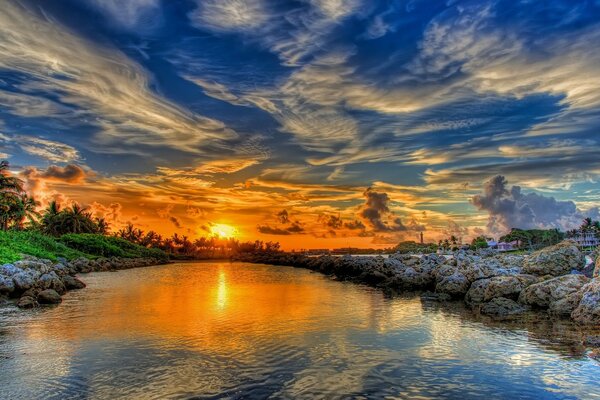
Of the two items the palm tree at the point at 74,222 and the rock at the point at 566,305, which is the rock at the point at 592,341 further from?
the palm tree at the point at 74,222

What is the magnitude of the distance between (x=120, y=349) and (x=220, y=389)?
6.95 m

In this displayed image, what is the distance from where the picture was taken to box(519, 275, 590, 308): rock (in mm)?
24703

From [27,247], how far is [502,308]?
210ft

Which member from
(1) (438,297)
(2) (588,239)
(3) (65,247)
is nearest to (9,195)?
(3) (65,247)

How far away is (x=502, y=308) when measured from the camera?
25266 mm

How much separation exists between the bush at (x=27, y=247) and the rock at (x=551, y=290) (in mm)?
44726

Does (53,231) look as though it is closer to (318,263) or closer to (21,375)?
(318,263)

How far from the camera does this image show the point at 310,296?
124ft

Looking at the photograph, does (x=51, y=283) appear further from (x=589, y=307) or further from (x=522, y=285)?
(x=589, y=307)

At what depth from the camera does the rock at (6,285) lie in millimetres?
32594

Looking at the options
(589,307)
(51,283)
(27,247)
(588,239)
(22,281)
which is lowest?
(589,307)

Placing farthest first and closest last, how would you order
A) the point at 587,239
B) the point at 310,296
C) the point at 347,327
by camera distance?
the point at 587,239 → the point at 310,296 → the point at 347,327

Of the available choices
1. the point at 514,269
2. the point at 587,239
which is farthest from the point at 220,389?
the point at 587,239

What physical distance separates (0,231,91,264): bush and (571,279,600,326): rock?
4634 cm
